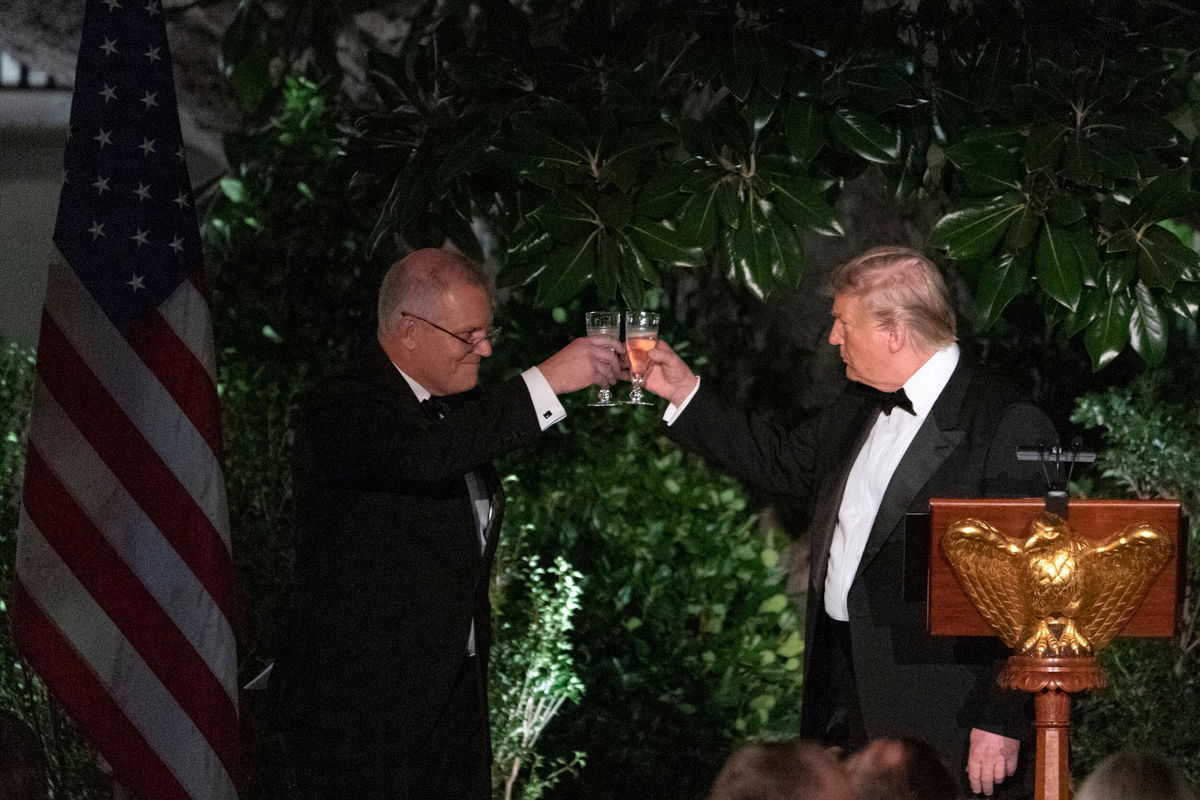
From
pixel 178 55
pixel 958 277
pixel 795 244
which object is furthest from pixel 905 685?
pixel 178 55

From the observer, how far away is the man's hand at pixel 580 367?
3357 millimetres

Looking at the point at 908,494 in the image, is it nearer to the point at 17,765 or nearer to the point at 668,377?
the point at 668,377

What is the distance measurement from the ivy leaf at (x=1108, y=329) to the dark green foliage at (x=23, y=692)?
304 centimetres

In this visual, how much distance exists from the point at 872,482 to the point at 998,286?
0.52 meters

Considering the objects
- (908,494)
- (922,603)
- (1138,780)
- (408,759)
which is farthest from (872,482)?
(1138,780)

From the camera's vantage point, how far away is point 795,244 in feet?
11.7

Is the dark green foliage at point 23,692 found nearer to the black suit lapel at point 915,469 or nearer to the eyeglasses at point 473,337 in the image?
the eyeglasses at point 473,337

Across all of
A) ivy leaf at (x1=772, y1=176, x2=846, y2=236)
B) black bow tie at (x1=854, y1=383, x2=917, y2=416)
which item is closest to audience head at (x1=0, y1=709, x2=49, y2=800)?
black bow tie at (x1=854, y1=383, x2=917, y2=416)

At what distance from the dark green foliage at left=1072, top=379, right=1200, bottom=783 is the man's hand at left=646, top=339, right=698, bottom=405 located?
4.75 ft

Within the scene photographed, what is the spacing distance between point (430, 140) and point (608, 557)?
1.49 metres

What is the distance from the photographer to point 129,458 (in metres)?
3.98

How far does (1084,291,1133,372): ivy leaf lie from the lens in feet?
11.8

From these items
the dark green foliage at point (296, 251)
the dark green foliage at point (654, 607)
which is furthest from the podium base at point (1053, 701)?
the dark green foliage at point (296, 251)

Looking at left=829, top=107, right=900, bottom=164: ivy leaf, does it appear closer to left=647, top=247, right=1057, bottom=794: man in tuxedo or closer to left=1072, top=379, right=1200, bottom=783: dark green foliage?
left=647, top=247, right=1057, bottom=794: man in tuxedo
